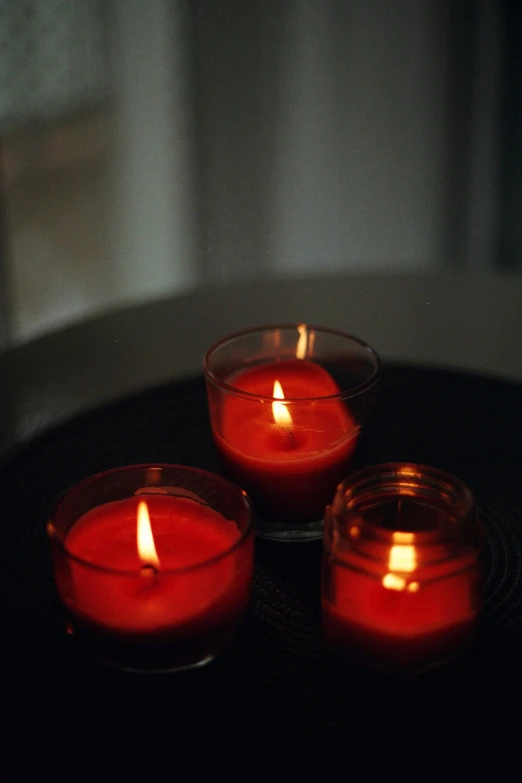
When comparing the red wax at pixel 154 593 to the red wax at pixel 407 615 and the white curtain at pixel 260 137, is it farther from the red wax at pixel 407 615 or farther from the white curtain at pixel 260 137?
the white curtain at pixel 260 137

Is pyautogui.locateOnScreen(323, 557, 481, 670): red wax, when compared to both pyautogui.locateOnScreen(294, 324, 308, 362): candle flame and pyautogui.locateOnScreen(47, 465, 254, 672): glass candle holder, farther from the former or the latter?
Result: pyautogui.locateOnScreen(294, 324, 308, 362): candle flame

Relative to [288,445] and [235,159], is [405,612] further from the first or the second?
[235,159]

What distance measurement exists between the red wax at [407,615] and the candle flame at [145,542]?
0.10 metres

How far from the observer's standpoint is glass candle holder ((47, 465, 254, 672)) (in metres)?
0.51

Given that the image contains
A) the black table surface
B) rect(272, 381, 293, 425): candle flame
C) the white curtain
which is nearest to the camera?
→ the black table surface

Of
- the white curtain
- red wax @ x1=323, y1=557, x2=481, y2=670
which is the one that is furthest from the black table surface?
the white curtain

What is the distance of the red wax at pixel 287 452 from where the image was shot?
64cm

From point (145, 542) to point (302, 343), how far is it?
0.86 ft

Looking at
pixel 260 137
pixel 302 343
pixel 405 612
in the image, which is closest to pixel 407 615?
pixel 405 612

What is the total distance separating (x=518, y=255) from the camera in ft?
6.96

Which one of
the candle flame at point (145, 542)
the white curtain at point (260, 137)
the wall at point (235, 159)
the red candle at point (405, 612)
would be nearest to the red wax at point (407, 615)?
the red candle at point (405, 612)

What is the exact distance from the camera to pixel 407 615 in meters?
Result: 0.52

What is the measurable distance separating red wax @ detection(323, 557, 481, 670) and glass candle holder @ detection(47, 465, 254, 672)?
0.06 m

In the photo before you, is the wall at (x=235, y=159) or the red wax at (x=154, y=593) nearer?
the red wax at (x=154, y=593)
